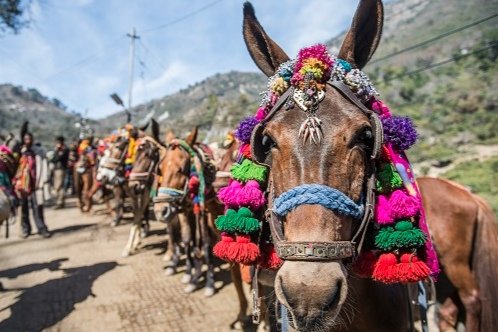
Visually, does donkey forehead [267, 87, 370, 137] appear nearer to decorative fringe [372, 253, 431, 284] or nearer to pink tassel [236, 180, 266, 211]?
pink tassel [236, 180, 266, 211]

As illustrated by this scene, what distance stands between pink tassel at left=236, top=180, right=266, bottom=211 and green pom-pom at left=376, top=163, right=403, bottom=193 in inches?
28.1

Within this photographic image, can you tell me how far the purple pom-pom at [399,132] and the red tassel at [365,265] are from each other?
75 centimetres

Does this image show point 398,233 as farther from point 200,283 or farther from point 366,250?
point 200,283

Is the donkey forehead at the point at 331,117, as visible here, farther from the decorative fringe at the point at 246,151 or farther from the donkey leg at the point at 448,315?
the donkey leg at the point at 448,315

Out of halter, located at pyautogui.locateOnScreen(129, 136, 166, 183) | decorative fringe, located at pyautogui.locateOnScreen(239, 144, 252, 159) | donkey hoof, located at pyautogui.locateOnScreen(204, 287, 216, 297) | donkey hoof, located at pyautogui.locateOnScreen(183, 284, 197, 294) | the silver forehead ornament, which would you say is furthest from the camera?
halter, located at pyautogui.locateOnScreen(129, 136, 166, 183)

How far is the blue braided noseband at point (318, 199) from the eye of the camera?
1531 millimetres

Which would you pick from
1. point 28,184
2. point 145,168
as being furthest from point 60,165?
point 145,168

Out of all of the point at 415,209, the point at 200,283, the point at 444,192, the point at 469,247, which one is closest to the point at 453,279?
the point at 469,247

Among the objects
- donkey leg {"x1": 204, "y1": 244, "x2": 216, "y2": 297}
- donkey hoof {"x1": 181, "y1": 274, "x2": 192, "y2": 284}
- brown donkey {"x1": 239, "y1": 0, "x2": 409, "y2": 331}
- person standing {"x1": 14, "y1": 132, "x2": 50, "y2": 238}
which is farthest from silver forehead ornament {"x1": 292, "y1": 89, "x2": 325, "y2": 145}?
person standing {"x1": 14, "y1": 132, "x2": 50, "y2": 238}

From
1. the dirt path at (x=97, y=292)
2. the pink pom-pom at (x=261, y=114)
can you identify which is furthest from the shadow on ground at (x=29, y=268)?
the pink pom-pom at (x=261, y=114)

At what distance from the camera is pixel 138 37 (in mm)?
26562

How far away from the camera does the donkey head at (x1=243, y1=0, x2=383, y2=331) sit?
1432 mm

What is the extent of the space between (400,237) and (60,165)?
53.1 ft

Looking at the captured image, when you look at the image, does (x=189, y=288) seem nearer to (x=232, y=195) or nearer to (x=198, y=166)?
(x=198, y=166)
